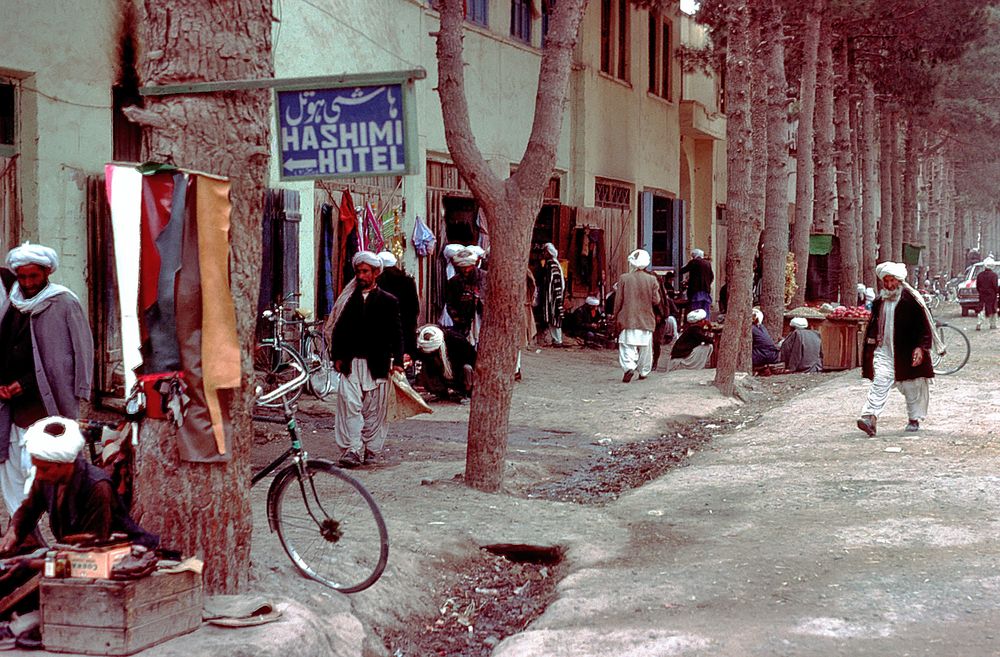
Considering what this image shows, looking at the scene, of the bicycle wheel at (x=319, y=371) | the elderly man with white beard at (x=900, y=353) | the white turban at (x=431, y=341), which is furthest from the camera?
the bicycle wheel at (x=319, y=371)

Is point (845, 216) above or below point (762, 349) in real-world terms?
above

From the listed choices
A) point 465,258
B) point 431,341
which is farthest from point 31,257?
point 465,258

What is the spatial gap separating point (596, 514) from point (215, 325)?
4.07m

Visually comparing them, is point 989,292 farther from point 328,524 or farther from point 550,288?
point 328,524

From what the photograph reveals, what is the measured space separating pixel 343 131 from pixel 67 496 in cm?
191

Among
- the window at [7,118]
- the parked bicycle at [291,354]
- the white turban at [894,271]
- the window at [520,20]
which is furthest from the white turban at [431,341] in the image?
the window at [520,20]

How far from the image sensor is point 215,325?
19.0 feet

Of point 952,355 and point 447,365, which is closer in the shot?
point 447,365

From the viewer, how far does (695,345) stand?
1961 centimetres

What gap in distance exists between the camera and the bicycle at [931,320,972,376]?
19.2 m

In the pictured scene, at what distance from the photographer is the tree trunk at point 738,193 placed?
648 inches

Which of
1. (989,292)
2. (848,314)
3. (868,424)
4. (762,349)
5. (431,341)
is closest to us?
(868,424)

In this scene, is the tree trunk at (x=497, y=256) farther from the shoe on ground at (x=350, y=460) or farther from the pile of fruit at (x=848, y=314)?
the pile of fruit at (x=848, y=314)

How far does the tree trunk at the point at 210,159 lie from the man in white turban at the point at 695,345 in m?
13.9
